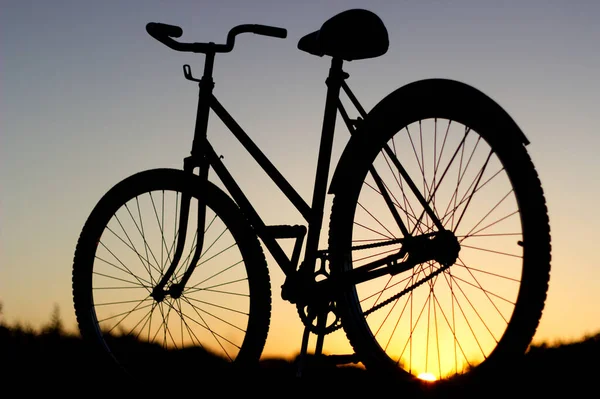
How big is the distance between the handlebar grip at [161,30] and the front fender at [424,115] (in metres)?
1.25

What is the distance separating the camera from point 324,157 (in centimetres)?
386

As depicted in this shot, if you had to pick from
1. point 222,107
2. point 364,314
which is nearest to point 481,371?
point 364,314

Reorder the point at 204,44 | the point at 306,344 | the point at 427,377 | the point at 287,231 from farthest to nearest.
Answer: the point at 204,44
the point at 287,231
the point at 306,344
the point at 427,377

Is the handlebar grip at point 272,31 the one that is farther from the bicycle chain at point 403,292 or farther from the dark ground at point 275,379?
the dark ground at point 275,379

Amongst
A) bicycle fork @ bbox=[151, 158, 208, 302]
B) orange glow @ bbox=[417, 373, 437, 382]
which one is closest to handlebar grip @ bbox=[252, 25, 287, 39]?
bicycle fork @ bbox=[151, 158, 208, 302]

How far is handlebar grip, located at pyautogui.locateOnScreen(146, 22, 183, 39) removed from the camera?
13.8 feet

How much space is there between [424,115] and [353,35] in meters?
0.56

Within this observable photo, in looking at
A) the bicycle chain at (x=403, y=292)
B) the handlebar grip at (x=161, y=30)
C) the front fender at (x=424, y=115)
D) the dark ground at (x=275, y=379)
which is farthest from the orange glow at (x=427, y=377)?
the handlebar grip at (x=161, y=30)

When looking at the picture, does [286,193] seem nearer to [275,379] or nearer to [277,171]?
[277,171]

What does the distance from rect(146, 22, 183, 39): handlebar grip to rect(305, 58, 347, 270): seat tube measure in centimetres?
94

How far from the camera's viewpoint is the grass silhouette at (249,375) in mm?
3375

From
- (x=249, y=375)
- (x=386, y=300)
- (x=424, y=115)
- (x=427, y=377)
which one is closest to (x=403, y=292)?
(x=386, y=300)

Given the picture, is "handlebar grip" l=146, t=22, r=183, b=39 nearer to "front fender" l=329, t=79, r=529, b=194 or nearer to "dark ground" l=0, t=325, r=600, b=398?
"front fender" l=329, t=79, r=529, b=194

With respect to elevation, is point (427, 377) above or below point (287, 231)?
below
